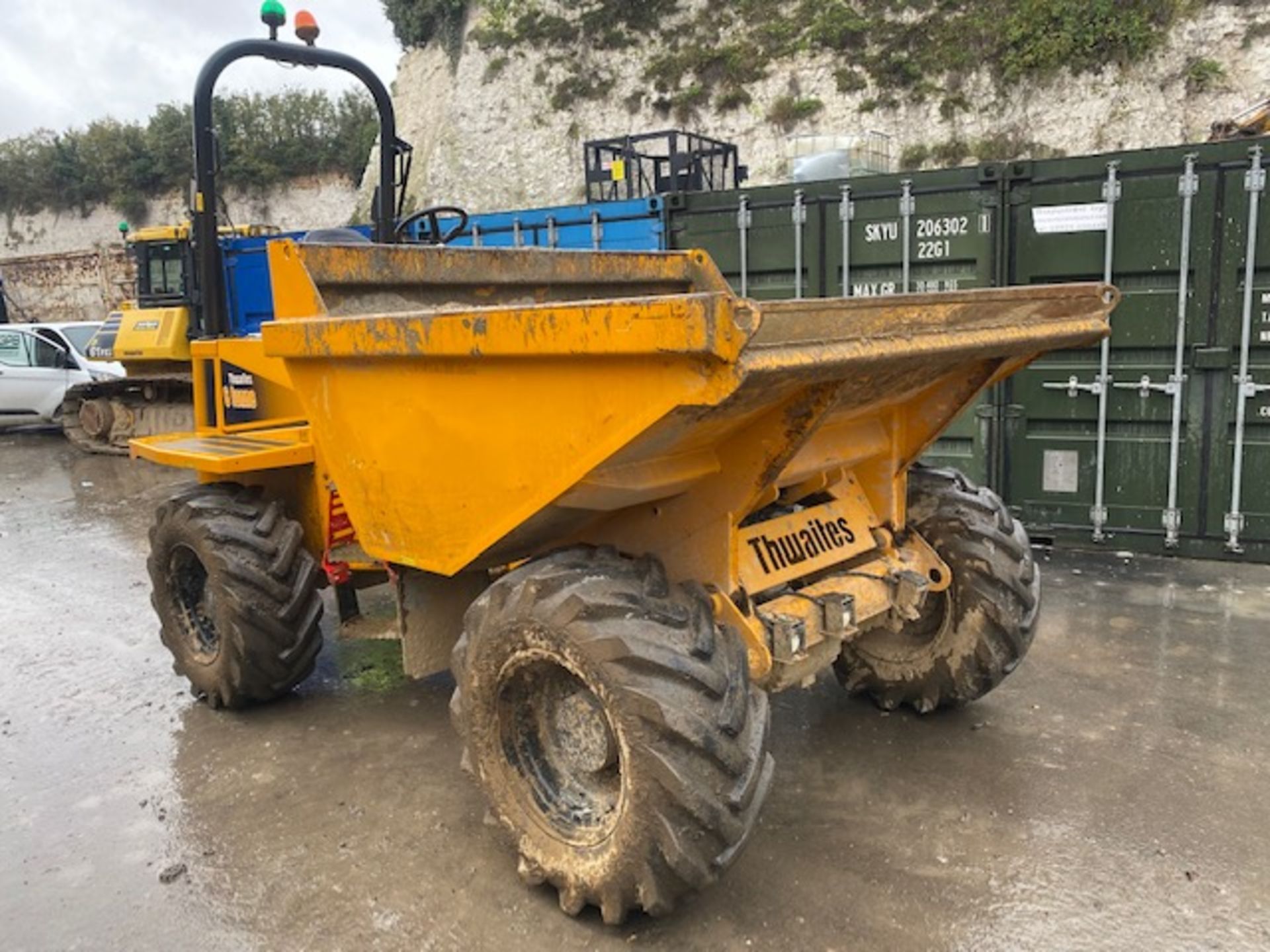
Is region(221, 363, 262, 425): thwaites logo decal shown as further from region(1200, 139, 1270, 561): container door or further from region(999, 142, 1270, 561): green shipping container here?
region(1200, 139, 1270, 561): container door

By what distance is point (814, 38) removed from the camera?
21.9 m

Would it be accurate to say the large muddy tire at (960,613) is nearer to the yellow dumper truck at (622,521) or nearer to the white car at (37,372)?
the yellow dumper truck at (622,521)

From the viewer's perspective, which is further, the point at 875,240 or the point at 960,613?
A: the point at 875,240

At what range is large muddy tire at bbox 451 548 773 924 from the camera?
2537mm

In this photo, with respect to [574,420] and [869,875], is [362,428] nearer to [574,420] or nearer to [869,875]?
[574,420]

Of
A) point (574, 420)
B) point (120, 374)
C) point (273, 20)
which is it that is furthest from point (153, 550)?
point (120, 374)

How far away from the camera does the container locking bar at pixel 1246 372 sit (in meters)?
5.76

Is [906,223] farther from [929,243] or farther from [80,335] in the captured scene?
[80,335]

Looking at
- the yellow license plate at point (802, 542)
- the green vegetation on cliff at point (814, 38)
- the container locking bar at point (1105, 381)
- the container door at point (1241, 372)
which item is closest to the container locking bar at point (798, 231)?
the container locking bar at point (1105, 381)

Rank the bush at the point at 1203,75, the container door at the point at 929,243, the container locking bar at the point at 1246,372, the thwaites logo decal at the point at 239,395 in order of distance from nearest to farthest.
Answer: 1. the thwaites logo decal at the point at 239,395
2. the container locking bar at the point at 1246,372
3. the container door at the point at 929,243
4. the bush at the point at 1203,75

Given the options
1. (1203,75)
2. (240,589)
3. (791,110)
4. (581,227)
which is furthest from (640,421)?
(791,110)

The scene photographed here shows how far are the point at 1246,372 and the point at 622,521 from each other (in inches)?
180

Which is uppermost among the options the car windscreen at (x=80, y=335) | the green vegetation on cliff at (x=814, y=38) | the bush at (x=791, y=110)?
the green vegetation on cliff at (x=814, y=38)

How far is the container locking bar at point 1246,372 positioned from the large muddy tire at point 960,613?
290 cm
